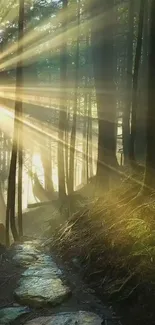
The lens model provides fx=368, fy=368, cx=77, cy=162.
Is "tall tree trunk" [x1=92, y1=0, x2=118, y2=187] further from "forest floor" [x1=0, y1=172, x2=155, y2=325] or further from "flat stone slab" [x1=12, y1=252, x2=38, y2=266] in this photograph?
"flat stone slab" [x1=12, y1=252, x2=38, y2=266]

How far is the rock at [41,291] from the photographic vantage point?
17.2 ft

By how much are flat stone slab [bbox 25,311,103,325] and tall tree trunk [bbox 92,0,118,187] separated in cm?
760

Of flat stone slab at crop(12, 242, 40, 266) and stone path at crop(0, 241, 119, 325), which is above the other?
stone path at crop(0, 241, 119, 325)

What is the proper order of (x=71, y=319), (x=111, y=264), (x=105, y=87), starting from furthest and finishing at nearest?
(x=105, y=87) → (x=111, y=264) → (x=71, y=319)

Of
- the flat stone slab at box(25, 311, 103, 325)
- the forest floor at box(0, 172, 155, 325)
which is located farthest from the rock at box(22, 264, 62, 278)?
the flat stone slab at box(25, 311, 103, 325)

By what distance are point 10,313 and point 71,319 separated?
907 millimetres

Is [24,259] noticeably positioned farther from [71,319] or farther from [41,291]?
[71,319]

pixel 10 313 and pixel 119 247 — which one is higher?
pixel 119 247

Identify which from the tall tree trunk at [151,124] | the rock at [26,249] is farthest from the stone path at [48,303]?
the tall tree trunk at [151,124]

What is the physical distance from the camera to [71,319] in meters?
4.57

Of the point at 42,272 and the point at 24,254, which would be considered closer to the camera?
the point at 42,272

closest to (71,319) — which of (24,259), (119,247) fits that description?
(119,247)

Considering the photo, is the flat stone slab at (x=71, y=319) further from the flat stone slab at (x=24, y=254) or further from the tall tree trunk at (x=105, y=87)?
the tall tree trunk at (x=105, y=87)

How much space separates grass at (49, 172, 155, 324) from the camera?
4617 mm
